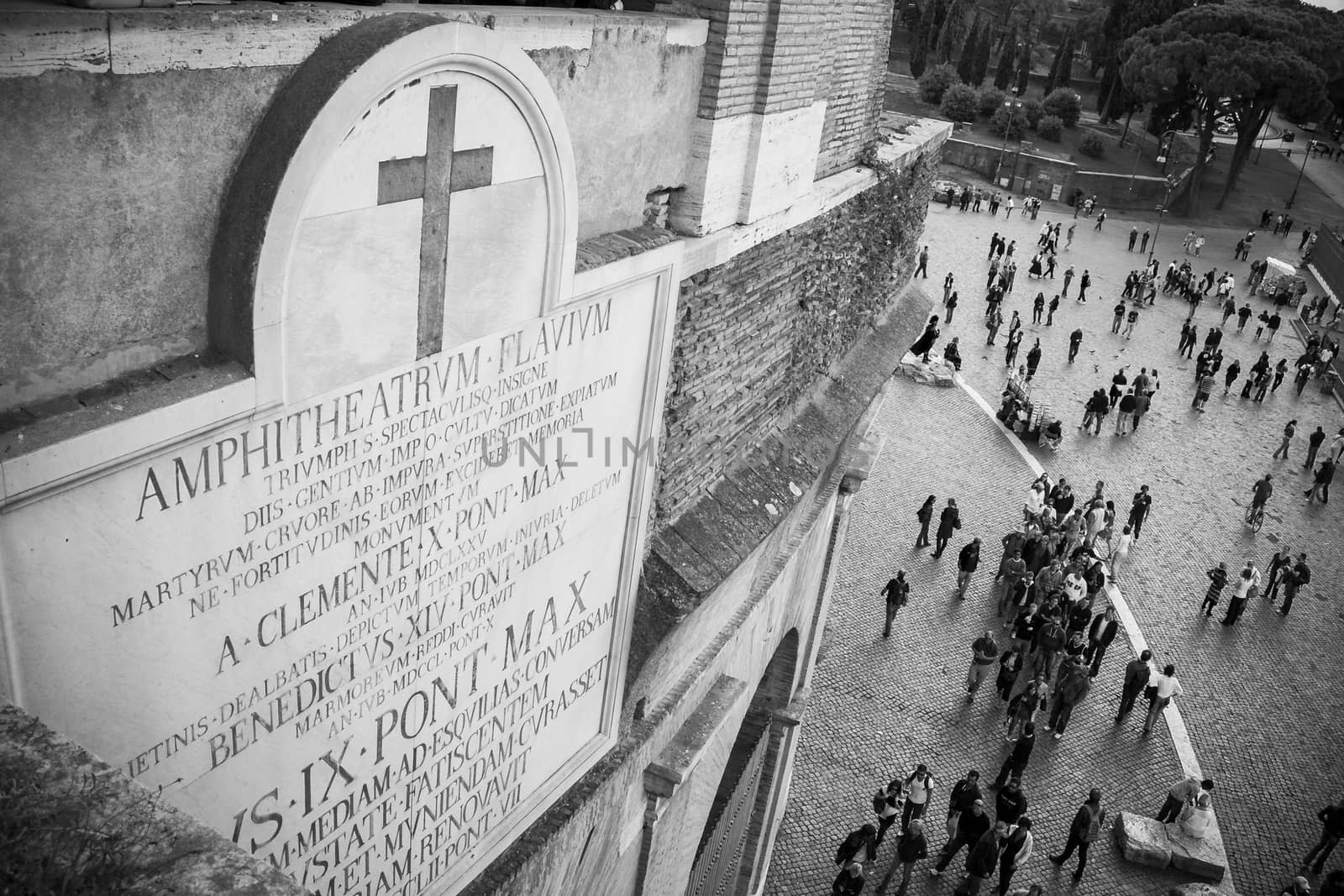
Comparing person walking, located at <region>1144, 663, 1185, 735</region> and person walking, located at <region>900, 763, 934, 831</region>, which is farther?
person walking, located at <region>1144, 663, 1185, 735</region>

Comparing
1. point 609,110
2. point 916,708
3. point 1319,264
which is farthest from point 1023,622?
point 1319,264

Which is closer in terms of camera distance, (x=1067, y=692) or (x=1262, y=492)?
(x=1067, y=692)

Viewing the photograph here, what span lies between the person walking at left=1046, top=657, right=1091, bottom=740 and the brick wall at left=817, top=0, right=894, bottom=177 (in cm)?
731

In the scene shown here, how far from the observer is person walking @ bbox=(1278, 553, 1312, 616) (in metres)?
16.7

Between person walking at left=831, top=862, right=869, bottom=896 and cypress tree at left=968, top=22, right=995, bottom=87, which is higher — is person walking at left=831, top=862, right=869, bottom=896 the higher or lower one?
the lower one

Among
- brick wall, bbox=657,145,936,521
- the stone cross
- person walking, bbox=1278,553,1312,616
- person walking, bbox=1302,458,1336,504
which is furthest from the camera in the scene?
person walking, bbox=1302,458,1336,504

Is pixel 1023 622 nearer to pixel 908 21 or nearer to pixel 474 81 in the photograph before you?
pixel 474 81

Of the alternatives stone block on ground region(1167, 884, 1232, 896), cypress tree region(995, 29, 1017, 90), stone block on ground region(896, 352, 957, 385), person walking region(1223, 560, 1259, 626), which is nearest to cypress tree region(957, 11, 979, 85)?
cypress tree region(995, 29, 1017, 90)

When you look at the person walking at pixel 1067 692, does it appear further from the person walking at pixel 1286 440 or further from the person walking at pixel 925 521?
the person walking at pixel 1286 440

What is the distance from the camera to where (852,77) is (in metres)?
7.79

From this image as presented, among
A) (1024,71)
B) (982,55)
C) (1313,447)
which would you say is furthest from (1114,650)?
(1024,71)

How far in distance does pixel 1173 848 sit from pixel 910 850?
2.97 metres

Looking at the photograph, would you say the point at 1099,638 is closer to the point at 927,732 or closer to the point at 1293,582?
the point at 927,732

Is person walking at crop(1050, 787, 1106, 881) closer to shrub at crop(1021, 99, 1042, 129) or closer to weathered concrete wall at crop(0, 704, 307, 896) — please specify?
weathered concrete wall at crop(0, 704, 307, 896)
